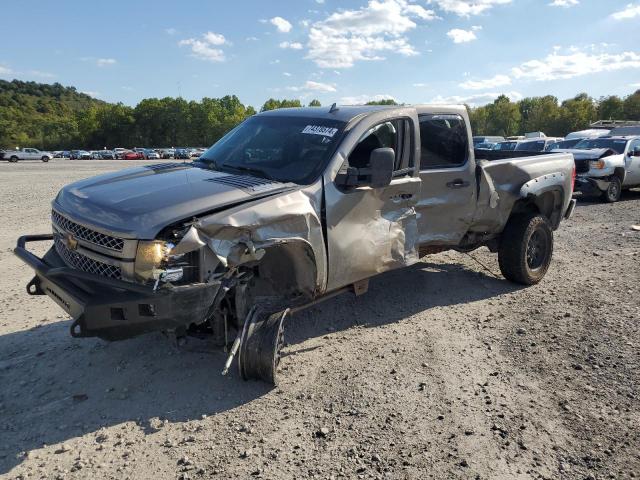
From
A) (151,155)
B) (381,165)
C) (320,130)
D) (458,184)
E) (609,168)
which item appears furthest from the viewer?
(151,155)

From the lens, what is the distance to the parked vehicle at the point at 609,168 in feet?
45.6

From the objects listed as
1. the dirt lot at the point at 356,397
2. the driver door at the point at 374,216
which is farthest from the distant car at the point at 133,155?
the driver door at the point at 374,216

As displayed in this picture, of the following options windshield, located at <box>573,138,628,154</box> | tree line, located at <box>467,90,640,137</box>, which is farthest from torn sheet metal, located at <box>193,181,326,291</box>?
tree line, located at <box>467,90,640,137</box>

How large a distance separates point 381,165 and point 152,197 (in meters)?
1.78

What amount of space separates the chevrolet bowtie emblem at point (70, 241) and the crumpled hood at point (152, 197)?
159 mm

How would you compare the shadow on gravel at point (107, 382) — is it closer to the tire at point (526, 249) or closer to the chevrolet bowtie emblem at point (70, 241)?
the chevrolet bowtie emblem at point (70, 241)

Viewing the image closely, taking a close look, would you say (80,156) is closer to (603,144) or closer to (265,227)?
(603,144)

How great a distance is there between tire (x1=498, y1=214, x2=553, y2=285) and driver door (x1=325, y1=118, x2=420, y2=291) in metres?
1.87

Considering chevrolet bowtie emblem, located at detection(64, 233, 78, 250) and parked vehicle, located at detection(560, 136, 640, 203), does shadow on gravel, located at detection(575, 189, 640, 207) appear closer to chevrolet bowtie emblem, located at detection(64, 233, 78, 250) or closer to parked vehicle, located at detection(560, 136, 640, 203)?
parked vehicle, located at detection(560, 136, 640, 203)

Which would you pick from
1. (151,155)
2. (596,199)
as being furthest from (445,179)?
(151,155)

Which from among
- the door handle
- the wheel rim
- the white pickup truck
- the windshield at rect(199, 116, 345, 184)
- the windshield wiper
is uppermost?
the windshield at rect(199, 116, 345, 184)

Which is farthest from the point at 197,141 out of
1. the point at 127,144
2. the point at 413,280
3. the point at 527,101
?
the point at 413,280

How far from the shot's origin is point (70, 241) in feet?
12.0

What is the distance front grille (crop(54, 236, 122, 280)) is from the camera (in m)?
3.34
